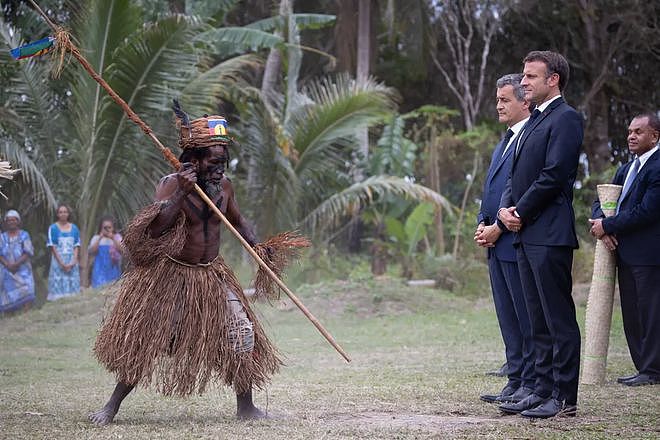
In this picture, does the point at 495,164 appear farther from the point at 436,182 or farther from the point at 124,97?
the point at 436,182

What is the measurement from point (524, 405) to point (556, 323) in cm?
50

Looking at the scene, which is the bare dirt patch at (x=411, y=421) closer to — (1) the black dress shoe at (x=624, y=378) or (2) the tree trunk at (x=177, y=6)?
(1) the black dress shoe at (x=624, y=378)

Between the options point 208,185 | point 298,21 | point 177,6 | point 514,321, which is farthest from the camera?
point 177,6

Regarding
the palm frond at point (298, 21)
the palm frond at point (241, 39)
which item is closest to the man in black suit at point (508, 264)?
the palm frond at point (241, 39)

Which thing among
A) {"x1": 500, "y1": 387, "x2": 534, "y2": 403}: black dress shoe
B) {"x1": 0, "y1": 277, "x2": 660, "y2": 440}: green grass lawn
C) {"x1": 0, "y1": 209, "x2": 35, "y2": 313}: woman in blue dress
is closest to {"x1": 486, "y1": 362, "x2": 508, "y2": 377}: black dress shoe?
{"x1": 0, "y1": 277, "x2": 660, "y2": 440}: green grass lawn

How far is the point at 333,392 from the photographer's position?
21.8ft

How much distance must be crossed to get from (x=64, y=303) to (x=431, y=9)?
14.6 m

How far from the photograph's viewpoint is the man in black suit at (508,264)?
20.0 ft

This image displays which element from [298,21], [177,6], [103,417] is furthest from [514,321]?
[177,6]

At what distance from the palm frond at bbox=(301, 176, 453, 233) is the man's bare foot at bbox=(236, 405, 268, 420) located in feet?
31.8

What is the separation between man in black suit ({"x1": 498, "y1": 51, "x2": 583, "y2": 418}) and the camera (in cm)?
543

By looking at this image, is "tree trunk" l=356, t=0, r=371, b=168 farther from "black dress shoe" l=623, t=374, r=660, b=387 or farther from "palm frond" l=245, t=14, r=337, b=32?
"black dress shoe" l=623, t=374, r=660, b=387

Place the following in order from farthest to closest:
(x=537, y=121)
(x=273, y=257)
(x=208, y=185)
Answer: (x=273, y=257) → (x=537, y=121) → (x=208, y=185)

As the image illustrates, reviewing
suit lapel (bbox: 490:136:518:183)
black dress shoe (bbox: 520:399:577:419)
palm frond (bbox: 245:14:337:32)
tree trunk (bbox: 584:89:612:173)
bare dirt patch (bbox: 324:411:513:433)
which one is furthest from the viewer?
tree trunk (bbox: 584:89:612:173)
